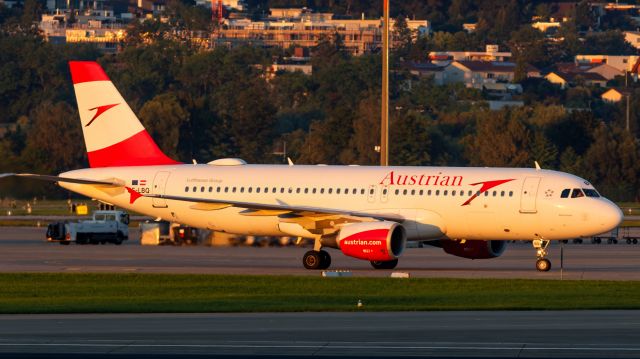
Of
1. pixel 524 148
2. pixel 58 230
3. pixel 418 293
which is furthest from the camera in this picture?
pixel 524 148

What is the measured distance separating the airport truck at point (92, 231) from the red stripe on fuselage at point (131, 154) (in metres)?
8.66

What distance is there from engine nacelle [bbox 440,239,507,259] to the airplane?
0.03 metres

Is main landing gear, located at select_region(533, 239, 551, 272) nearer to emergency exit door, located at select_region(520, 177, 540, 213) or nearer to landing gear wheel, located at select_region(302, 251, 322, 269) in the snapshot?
emergency exit door, located at select_region(520, 177, 540, 213)

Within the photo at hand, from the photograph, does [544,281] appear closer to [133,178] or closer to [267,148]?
[133,178]

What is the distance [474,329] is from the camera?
32281mm

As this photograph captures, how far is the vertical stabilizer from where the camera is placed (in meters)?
57.8

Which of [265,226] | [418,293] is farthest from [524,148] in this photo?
[418,293]

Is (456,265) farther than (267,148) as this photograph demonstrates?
No

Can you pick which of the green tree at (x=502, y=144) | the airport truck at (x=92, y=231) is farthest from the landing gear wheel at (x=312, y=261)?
the green tree at (x=502, y=144)

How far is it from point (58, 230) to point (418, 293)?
27.7 metres

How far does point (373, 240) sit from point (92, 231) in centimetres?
2094

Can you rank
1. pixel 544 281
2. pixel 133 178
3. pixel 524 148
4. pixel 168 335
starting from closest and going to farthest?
pixel 168 335 < pixel 544 281 < pixel 133 178 < pixel 524 148

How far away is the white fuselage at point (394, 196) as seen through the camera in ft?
166

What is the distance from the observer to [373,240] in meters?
49.8
